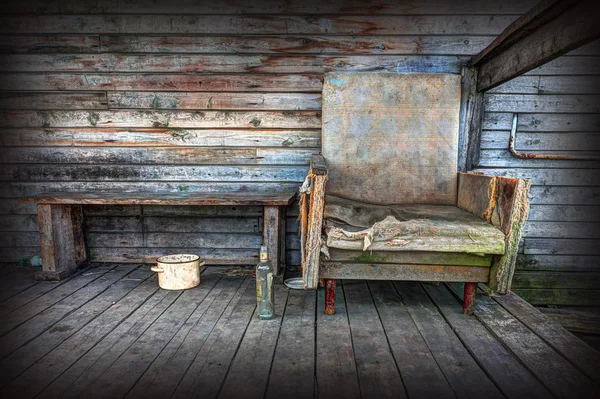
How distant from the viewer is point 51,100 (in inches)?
102

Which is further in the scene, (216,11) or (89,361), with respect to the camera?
(216,11)

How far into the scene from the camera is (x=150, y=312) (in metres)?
1.87

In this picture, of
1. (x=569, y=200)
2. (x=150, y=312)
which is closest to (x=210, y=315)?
(x=150, y=312)

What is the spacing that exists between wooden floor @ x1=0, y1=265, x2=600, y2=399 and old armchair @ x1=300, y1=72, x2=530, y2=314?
0.22m

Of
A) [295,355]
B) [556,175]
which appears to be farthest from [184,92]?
[556,175]

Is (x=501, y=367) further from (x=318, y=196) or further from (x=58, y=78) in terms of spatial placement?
(x=58, y=78)

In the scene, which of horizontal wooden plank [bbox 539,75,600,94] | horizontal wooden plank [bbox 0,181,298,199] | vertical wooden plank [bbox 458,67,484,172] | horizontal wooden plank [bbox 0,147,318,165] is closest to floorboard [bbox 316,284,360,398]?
horizontal wooden plank [bbox 0,181,298,199]

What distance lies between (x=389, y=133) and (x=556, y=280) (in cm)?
162

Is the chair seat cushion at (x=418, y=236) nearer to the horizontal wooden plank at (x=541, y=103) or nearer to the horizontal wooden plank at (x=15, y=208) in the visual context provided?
the horizontal wooden plank at (x=541, y=103)

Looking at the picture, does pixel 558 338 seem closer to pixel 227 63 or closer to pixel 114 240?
pixel 227 63

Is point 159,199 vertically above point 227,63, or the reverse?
point 227,63

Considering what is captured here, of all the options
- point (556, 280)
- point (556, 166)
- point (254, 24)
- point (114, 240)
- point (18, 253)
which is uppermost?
point (254, 24)

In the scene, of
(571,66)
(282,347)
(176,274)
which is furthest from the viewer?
(571,66)

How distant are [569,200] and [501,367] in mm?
1772
